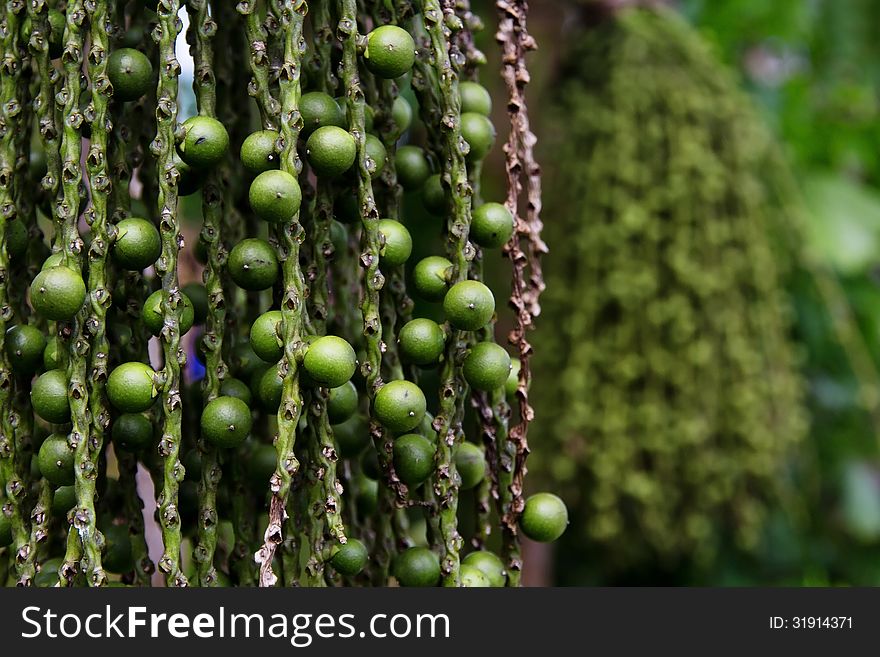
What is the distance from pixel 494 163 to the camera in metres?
1.73

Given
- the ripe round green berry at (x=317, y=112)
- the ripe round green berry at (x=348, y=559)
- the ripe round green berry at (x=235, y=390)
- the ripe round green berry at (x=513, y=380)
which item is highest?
the ripe round green berry at (x=317, y=112)

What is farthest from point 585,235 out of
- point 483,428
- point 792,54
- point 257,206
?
point 792,54

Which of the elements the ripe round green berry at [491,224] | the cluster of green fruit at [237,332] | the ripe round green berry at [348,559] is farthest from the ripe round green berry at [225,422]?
the ripe round green berry at [491,224]

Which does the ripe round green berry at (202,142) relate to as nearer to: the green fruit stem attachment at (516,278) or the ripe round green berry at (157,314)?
the ripe round green berry at (157,314)

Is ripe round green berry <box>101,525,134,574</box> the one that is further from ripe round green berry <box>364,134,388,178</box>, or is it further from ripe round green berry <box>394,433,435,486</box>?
ripe round green berry <box>364,134,388,178</box>

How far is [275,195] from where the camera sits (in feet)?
2.02

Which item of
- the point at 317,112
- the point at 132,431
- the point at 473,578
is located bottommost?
the point at 473,578

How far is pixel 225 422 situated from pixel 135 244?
0.14 metres

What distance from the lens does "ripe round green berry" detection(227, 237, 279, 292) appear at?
0.65 m

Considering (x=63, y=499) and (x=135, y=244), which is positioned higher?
(x=135, y=244)

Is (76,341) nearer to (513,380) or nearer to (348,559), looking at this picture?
(348,559)

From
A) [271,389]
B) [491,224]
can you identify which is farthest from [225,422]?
[491,224]

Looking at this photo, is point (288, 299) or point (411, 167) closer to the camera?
point (288, 299)

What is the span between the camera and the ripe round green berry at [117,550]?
68cm
